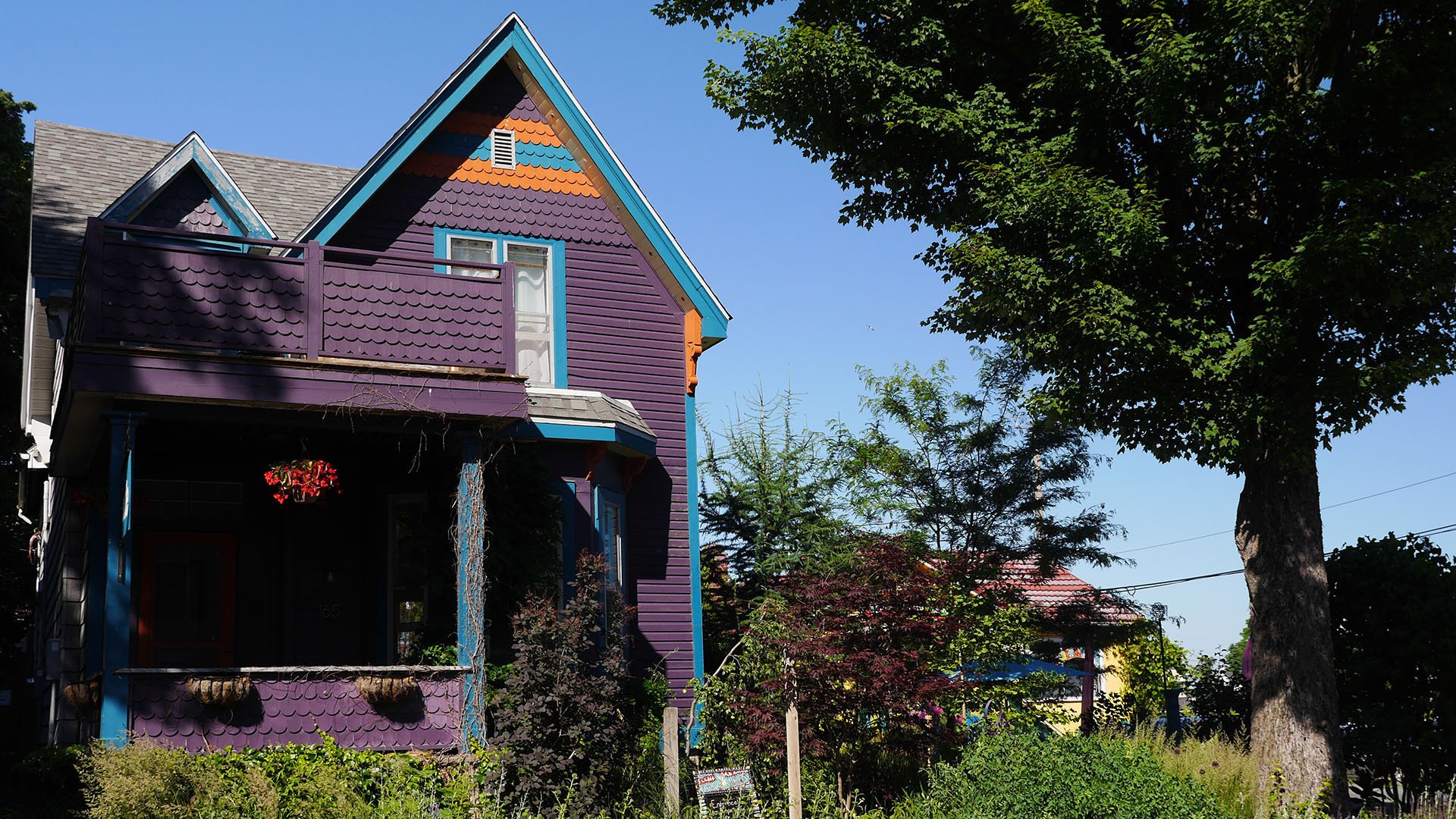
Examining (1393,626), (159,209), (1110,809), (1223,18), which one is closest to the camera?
(1110,809)

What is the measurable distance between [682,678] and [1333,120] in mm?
9725

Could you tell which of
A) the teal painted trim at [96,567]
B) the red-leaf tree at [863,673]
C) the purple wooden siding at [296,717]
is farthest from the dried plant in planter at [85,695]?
the red-leaf tree at [863,673]

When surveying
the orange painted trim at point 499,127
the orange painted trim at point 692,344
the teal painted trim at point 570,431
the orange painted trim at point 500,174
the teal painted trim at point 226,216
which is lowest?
the teal painted trim at point 570,431

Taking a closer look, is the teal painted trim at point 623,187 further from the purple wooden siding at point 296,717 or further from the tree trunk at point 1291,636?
the tree trunk at point 1291,636

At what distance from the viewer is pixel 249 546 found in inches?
536

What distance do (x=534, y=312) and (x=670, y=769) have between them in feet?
21.2

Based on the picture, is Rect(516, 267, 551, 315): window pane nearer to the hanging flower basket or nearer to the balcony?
the balcony

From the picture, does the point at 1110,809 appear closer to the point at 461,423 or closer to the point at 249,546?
the point at 461,423

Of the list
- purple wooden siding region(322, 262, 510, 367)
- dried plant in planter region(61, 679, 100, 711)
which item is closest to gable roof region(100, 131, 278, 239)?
purple wooden siding region(322, 262, 510, 367)

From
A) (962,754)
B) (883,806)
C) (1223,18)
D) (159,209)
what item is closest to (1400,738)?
(962,754)

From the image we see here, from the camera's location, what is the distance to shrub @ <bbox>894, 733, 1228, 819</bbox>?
30.7ft

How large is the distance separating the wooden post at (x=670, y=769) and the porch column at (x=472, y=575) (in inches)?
74.9

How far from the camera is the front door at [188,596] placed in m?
13.3

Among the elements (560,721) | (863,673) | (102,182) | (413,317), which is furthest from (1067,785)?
(102,182)
